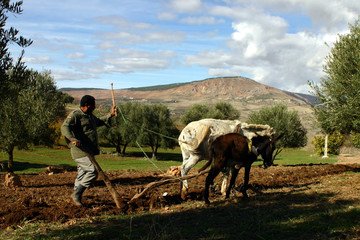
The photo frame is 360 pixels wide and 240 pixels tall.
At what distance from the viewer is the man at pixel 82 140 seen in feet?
25.4

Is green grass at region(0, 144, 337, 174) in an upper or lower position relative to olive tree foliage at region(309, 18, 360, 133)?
lower

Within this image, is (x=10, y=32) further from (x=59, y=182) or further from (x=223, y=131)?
(x=59, y=182)

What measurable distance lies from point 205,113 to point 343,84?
50.3 metres

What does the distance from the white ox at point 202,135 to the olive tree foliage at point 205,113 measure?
165ft

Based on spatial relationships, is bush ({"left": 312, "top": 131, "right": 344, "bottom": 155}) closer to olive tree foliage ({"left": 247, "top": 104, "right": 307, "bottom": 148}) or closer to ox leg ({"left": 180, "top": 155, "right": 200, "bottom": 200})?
olive tree foliage ({"left": 247, "top": 104, "right": 307, "bottom": 148})

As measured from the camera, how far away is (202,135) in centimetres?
1023

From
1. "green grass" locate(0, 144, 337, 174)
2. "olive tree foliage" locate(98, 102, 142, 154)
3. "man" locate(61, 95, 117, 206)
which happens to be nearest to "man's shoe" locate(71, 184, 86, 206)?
"man" locate(61, 95, 117, 206)

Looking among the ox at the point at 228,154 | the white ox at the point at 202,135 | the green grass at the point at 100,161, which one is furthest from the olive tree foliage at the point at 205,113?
the ox at the point at 228,154

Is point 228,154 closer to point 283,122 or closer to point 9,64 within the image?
point 9,64

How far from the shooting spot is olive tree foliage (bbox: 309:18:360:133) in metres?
13.9

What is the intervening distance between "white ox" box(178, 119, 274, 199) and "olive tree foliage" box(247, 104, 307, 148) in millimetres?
24193

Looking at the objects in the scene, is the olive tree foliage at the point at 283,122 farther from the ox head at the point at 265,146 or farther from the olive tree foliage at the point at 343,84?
the ox head at the point at 265,146

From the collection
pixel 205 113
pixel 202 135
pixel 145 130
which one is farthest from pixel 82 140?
pixel 205 113

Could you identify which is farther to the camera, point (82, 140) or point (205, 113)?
point (205, 113)
